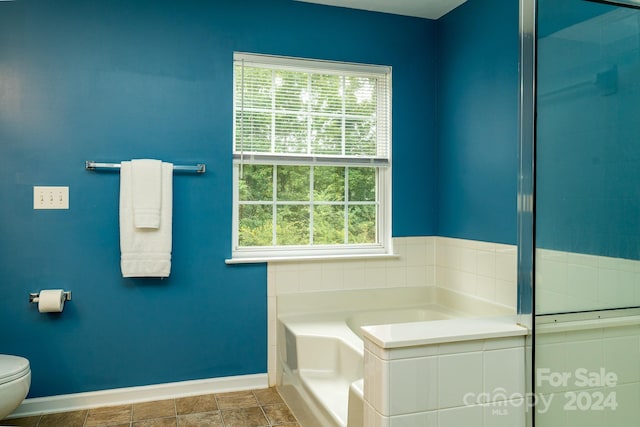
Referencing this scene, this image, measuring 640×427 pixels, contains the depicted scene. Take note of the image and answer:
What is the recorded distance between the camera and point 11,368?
2336 mm

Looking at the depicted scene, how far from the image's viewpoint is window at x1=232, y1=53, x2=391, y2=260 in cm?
315

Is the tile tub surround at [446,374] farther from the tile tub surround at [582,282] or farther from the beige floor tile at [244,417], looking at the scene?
the beige floor tile at [244,417]

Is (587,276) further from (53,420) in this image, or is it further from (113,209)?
(53,420)

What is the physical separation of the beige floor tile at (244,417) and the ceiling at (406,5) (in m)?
2.56

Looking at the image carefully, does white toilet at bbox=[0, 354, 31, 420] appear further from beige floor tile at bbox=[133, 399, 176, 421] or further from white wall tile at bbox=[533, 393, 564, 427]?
white wall tile at bbox=[533, 393, 564, 427]

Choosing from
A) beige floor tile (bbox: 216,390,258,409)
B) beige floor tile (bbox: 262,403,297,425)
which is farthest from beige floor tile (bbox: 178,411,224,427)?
beige floor tile (bbox: 262,403,297,425)

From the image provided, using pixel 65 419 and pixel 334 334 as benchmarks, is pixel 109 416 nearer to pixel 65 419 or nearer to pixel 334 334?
pixel 65 419

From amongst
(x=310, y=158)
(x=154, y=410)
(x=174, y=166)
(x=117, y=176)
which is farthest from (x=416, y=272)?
(x=117, y=176)

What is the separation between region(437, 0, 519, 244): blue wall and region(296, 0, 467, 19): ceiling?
7cm

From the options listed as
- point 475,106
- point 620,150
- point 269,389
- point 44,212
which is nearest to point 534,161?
point 620,150

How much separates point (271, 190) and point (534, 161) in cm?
208

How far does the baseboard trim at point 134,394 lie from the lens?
274 centimetres

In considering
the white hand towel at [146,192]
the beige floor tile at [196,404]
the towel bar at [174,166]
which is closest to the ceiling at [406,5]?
the towel bar at [174,166]

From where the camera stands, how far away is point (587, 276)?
4.61 feet
